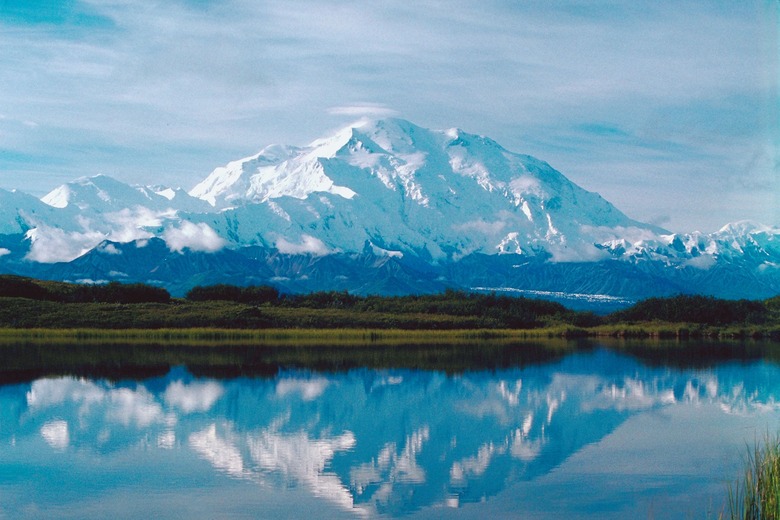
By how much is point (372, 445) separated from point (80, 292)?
77.6m

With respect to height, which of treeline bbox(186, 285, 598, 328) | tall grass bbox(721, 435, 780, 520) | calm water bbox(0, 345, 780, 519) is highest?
treeline bbox(186, 285, 598, 328)

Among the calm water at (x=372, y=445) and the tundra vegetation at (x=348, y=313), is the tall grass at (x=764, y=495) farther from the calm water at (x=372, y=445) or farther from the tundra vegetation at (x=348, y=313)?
the tundra vegetation at (x=348, y=313)

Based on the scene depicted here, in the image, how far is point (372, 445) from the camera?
1113 inches

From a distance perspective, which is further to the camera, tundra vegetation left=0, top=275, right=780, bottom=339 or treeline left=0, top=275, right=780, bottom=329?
treeline left=0, top=275, right=780, bottom=329

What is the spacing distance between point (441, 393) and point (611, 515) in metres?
21.0

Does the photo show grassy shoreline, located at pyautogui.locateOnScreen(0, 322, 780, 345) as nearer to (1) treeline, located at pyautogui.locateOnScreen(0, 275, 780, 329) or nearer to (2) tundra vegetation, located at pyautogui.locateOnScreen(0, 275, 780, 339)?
(2) tundra vegetation, located at pyautogui.locateOnScreen(0, 275, 780, 339)

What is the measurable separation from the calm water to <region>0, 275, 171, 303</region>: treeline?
52.9 m

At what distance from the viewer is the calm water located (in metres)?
21.6

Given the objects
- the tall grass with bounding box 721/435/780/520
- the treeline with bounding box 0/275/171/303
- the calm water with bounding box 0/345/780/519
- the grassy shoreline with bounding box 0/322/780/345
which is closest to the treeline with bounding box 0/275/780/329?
the treeline with bounding box 0/275/171/303

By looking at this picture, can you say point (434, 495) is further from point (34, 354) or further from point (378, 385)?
point (34, 354)

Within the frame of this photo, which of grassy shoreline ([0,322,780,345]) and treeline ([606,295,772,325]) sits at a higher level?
treeline ([606,295,772,325])

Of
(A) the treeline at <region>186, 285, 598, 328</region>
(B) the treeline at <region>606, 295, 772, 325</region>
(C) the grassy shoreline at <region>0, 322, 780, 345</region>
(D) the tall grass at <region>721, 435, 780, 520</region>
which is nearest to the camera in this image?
(D) the tall grass at <region>721, 435, 780, 520</region>

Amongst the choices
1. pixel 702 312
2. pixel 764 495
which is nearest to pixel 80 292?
pixel 702 312

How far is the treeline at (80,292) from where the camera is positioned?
96.2m
